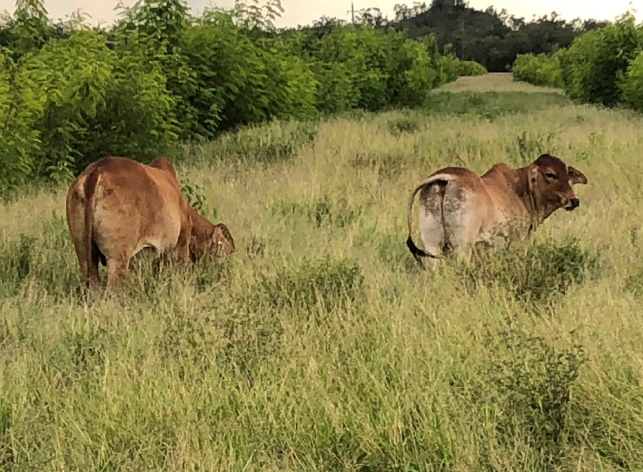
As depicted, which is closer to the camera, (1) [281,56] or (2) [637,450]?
(2) [637,450]

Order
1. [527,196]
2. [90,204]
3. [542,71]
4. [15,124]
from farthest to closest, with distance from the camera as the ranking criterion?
[542,71] < [15,124] < [527,196] < [90,204]

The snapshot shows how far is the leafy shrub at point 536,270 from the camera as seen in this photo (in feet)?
16.7

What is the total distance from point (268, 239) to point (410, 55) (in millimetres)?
20680

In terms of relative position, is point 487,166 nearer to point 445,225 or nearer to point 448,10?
point 445,225

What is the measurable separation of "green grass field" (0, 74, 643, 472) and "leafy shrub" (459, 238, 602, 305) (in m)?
0.02

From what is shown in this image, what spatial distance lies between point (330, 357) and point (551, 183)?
3223mm

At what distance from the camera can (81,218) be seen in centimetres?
510

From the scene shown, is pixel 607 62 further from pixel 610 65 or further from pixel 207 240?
pixel 207 240

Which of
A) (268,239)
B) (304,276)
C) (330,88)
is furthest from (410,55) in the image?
(304,276)

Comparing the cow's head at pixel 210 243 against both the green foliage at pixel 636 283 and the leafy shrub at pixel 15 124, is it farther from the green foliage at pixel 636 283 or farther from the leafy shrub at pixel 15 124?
the leafy shrub at pixel 15 124

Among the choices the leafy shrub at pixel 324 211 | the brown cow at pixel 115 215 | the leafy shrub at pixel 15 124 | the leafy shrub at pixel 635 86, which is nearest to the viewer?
the brown cow at pixel 115 215

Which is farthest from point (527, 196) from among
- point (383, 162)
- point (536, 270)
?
point (383, 162)

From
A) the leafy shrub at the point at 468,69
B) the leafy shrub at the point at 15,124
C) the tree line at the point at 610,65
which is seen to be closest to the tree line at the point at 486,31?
the leafy shrub at the point at 468,69

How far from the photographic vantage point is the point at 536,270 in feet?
17.3
